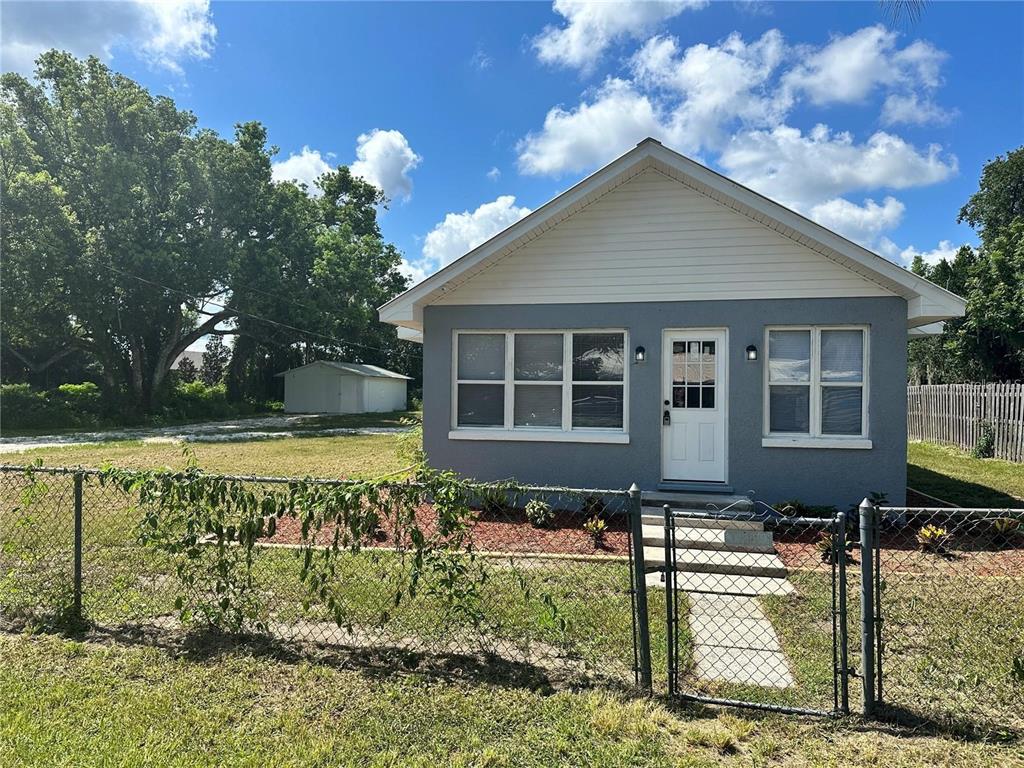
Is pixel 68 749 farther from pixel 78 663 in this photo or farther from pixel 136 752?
pixel 78 663

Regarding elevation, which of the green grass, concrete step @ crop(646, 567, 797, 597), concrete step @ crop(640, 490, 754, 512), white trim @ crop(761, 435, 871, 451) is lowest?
concrete step @ crop(646, 567, 797, 597)

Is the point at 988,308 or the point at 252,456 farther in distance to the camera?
the point at 988,308

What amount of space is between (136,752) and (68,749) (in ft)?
1.14

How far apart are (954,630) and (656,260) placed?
5.43 meters

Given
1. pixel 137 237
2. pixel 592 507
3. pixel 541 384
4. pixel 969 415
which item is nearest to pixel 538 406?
pixel 541 384

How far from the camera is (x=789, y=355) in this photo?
7.82m

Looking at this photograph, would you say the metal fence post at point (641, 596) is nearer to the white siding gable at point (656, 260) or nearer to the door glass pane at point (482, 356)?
the white siding gable at point (656, 260)

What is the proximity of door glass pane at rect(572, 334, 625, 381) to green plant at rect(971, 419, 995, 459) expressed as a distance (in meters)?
11.7

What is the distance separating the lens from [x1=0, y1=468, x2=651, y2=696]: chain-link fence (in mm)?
3674

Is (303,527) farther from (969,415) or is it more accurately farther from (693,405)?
(969,415)

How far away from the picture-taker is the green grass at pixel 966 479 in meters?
9.20

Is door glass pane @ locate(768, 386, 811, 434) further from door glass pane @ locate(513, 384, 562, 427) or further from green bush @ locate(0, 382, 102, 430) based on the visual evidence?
green bush @ locate(0, 382, 102, 430)

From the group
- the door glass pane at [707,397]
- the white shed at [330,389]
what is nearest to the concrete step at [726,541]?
the door glass pane at [707,397]

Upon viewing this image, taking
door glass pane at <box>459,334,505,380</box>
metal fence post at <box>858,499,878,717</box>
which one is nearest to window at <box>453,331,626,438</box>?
door glass pane at <box>459,334,505,380</box>
